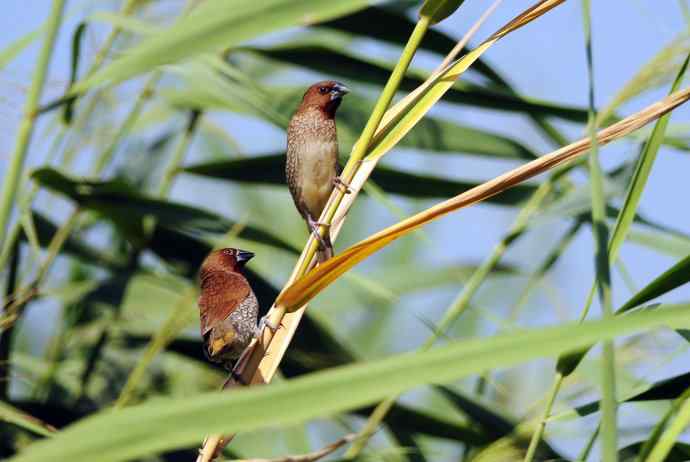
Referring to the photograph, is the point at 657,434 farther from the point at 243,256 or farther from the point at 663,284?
the point at 243,256

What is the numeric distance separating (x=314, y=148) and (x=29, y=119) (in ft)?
4.58

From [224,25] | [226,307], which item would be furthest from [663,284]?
[226,307]

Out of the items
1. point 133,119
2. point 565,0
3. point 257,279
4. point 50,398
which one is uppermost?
point 565,0

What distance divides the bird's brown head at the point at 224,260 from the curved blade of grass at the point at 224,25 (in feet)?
5.88

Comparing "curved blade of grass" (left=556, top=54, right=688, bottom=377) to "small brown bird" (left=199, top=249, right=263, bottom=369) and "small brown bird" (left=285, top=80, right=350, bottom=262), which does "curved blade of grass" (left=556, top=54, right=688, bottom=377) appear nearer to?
"small brown bird" (left=199, top=249, right=263, bottom=369)

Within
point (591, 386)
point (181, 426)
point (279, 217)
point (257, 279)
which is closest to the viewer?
point (181, 426)

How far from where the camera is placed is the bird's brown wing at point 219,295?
2.81m

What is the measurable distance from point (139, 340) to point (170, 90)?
88 centimetres

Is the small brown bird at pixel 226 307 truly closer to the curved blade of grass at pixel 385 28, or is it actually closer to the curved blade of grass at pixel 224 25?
the curved blade of grass at pixel 385 28

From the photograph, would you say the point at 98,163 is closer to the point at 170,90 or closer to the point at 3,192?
the point at 170,90

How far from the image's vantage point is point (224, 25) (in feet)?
3.74

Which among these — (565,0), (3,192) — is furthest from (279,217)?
(565,0)

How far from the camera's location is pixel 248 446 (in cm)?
367

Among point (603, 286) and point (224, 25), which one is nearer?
point (224, 25)
